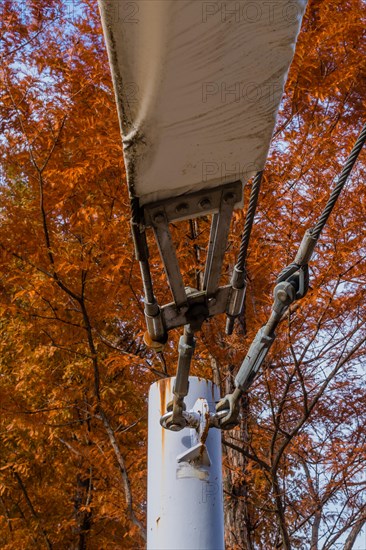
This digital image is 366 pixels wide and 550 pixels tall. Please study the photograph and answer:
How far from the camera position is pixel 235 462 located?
6523 mm

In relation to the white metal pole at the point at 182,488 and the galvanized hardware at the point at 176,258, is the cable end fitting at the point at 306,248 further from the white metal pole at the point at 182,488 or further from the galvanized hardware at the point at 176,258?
the white metal pole at the point at 182,488

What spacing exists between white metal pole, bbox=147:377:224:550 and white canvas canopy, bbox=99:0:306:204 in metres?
1.81

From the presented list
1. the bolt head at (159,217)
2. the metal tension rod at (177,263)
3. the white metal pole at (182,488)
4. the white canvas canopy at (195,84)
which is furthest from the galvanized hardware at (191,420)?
the white canvas canopy at (195,84)

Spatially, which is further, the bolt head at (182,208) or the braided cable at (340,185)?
the braided cable at (340,185)

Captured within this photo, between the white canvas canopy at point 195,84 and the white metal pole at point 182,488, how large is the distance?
1.81 m

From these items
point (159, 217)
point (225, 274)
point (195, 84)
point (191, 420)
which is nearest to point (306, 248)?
point (159, 217)

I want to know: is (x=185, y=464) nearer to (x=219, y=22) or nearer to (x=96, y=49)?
(x=219, y=22)

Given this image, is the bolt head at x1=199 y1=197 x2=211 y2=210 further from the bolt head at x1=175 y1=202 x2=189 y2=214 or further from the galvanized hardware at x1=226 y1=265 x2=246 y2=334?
the galvanized hardware at x1=226 y1=265 x2=246 y2=334

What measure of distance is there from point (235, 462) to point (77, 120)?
4803mm

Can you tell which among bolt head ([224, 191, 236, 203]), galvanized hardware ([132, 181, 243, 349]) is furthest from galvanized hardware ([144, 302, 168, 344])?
bolt head ([224, 191, 236, 203])

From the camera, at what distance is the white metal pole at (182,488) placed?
3010mm

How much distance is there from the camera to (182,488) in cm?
309

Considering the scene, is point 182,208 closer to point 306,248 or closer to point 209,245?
point 209,245

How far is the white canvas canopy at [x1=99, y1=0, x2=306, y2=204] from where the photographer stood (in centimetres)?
145
